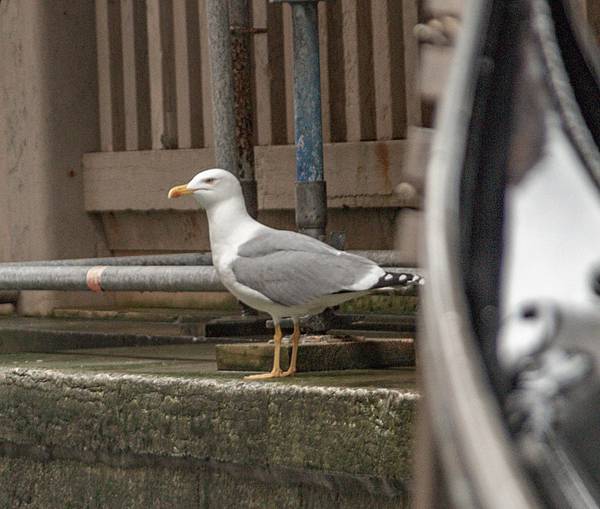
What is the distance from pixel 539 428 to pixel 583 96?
29.7 inches

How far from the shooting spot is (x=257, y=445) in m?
4.39

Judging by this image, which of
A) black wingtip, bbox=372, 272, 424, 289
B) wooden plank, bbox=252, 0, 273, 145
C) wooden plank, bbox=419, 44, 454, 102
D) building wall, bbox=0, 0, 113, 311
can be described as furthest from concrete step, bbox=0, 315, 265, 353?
wooden plank, bbox=419, 44, 454, 102

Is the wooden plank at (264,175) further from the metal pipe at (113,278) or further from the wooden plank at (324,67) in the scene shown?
the metal pipe at (113,278)

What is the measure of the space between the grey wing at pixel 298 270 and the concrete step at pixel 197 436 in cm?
22

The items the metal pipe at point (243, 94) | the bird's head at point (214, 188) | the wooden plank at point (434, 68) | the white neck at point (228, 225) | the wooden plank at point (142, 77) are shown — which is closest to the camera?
the wooden plank at point (434, 68)

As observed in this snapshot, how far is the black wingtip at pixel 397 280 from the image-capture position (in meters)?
4.54

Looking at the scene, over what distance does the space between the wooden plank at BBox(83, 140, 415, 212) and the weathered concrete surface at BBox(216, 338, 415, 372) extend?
1459mm

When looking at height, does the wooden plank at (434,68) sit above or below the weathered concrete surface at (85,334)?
above

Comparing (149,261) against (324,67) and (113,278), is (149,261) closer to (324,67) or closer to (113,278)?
(113,278)

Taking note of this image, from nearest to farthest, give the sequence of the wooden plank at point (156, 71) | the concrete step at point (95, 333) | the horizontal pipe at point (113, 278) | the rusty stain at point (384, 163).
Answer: the horizontal pipe at point (113, 278) → the concrete step at point (95, 333) → the rusty stain at point (384, 163) → the wooden plank at point (156, 71)

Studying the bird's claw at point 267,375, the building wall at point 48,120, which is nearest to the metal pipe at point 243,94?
the bird's claw at point 267,375

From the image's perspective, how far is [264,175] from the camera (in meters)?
7.02

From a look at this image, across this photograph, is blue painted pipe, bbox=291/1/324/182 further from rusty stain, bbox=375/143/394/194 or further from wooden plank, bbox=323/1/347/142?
wooden plank, bbox=323/1/347/142

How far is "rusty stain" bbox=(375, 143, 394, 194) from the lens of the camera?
656 cm
